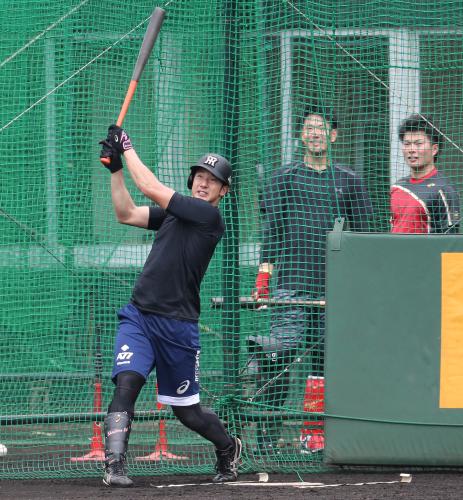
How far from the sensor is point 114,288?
8.05 meters

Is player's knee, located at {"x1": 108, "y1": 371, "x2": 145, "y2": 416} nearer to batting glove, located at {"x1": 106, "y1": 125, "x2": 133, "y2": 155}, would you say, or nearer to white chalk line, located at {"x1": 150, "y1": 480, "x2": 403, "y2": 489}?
white chalk line, located at {"x1": 150, "y1": 480, "x2": 403, "y2": 489}

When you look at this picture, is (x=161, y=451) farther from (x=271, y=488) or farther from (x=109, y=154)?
(x=109, y=154)

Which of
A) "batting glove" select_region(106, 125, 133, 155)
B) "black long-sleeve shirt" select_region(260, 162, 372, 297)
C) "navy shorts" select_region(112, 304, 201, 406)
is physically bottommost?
"navy shorts" select_region(112, 304, 201, 406)

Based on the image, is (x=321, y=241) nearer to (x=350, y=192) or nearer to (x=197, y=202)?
(x=350, y=192)

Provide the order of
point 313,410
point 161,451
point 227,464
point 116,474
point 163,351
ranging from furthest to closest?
point 161,451 → point 313,410 → point 227,464 → point 163,351 → point 116,474

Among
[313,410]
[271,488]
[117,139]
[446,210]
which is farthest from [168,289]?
[446,210]

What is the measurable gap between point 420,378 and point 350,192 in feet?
4.34

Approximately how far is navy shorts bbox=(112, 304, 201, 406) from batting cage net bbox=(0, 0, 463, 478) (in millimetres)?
→ 943

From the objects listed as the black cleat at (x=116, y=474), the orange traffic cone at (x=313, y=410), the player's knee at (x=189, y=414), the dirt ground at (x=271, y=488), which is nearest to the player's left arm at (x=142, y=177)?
the player's knee at (x=189, y=414)

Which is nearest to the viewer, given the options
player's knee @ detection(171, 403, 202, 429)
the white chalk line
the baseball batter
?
the baseball batter

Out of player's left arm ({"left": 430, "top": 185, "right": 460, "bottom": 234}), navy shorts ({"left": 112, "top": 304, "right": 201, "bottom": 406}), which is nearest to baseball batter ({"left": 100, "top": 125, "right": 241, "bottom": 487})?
navy shorts ({"left": 112, "top": 304, "right": 201, "bottom": 406})

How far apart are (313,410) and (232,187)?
60.7 inches

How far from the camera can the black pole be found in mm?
7727

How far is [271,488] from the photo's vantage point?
22.1 feet
